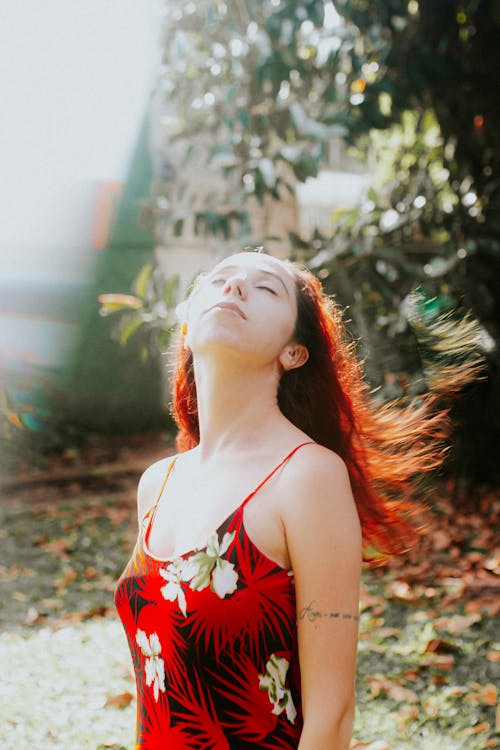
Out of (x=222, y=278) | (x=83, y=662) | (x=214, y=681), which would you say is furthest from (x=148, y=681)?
(x=83, y=662)

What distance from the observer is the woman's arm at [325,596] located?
1325mm

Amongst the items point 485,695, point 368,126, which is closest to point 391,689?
point 485,695

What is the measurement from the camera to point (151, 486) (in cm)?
176

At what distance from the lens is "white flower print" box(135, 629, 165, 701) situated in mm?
1452

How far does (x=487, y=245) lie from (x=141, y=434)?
5.41m

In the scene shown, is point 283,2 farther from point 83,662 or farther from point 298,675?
point 298,675

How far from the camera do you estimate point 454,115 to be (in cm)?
545

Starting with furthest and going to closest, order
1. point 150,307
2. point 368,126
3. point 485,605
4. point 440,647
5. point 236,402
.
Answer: point 368,126 < point 150,307 < point 485,605 < point 440,647 < point 236,402

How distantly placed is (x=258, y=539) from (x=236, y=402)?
287mm

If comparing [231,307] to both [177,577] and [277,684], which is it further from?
[277,684]

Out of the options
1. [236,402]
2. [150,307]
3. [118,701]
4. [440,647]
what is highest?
[150,307]

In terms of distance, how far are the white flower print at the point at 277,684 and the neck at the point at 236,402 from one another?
15.4 inches

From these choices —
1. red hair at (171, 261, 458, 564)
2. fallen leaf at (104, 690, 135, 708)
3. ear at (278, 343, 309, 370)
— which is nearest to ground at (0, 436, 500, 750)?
fallen leaf at (104, 690, 135, 708)

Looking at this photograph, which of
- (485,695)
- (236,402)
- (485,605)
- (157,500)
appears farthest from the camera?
(485,605)
